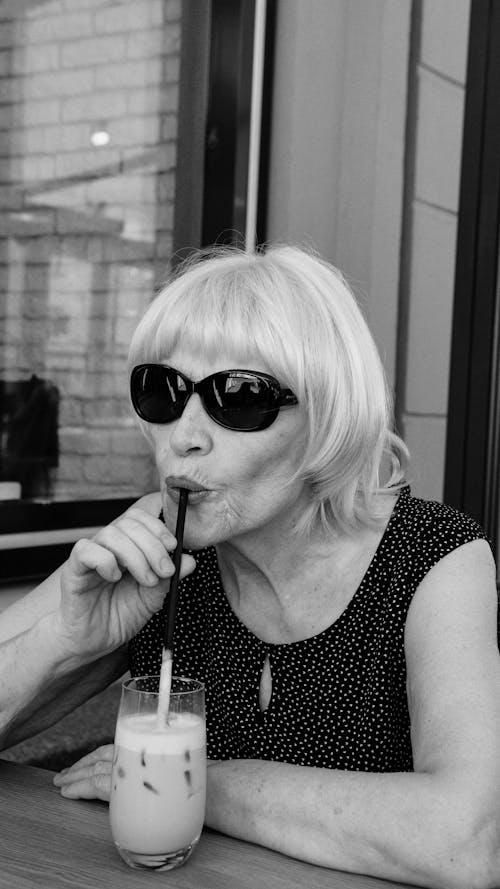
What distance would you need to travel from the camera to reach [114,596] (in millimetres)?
1200

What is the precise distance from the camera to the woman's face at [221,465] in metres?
1.20

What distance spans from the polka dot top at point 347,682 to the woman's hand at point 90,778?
0.26 m

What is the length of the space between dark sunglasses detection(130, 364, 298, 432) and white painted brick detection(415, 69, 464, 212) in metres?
1.91

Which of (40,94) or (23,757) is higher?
(40,94)

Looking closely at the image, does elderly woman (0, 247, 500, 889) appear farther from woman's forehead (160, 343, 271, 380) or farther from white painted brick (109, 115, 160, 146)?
white painted brick (109, 115, 160, 146)

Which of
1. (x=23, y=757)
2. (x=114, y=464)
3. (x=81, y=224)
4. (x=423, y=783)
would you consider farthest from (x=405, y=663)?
(x=81, y=224)

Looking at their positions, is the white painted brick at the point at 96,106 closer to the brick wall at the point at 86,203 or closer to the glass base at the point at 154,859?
the brick wall at the point at 86,203

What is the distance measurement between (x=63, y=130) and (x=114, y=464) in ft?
3.35

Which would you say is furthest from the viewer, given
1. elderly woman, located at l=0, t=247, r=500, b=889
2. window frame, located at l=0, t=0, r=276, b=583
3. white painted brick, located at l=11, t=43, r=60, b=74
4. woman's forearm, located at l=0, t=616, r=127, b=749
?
white painted brick, located at l=11, t=43, r=60, b=74

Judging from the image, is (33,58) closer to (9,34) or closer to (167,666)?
(9,34)

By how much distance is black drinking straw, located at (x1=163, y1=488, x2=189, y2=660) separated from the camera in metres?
0.94

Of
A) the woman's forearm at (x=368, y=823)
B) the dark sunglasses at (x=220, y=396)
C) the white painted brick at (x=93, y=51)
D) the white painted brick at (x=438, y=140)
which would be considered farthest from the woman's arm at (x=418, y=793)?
the white painted brick at (x=93, y=51)

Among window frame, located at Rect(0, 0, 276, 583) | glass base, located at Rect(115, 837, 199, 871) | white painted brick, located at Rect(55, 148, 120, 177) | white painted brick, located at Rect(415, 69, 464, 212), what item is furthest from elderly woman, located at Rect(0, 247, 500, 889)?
white painted brick, located at Rect(55, 148, 120, 177)

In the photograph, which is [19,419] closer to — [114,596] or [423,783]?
[114,596]
